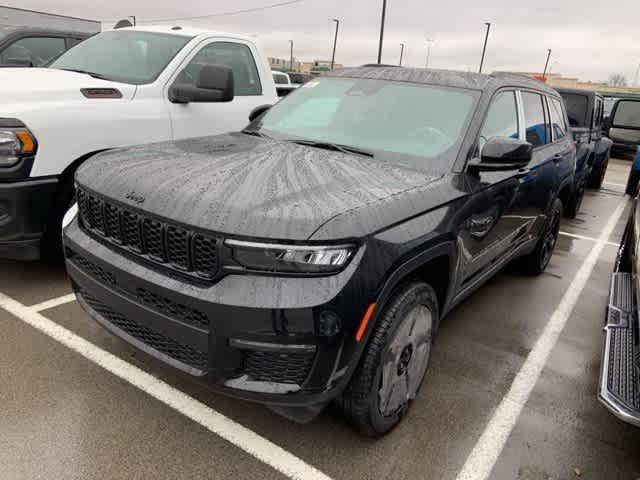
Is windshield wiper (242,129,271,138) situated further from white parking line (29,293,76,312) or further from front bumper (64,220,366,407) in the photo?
white parking line (29,293,76,312)

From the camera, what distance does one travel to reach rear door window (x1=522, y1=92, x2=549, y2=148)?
3.79 meters

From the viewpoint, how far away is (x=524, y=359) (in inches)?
135

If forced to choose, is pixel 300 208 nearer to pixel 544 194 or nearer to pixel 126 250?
pixel 126 250

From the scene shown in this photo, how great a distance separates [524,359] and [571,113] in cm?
672

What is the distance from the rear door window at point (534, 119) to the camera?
3.79 meters

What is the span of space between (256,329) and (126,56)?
3779 millimetres

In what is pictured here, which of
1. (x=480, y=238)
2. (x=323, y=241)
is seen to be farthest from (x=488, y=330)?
(x=323, y=241)

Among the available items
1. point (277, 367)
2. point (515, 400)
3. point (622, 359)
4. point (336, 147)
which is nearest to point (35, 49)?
point (336, 147)

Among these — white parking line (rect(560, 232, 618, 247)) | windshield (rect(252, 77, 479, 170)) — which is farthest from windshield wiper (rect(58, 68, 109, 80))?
white parking line (rect(560, 232, 618, 247))

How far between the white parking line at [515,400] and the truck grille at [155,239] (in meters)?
1.55

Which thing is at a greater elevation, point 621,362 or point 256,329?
point 256,329

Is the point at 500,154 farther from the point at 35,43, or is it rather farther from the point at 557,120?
the point at 35,43

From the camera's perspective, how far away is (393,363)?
7.58 ft

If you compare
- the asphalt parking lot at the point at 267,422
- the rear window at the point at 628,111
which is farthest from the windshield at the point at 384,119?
the rear window at the point at 628,111
